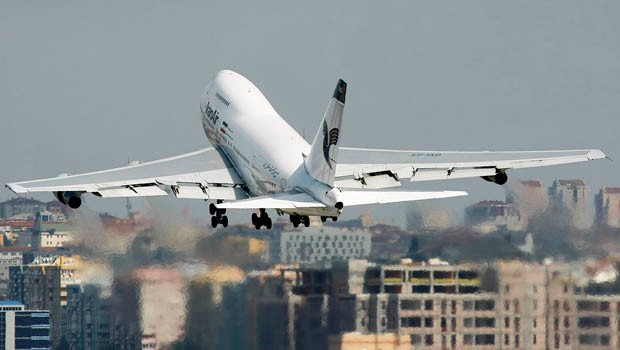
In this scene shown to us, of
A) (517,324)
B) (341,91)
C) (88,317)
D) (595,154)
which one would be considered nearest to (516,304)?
(517,324)

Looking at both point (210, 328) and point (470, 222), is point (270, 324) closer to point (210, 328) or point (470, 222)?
point (210, 328)

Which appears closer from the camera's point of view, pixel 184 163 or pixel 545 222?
pixel 545 222

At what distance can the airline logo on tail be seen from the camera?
87.4 metres

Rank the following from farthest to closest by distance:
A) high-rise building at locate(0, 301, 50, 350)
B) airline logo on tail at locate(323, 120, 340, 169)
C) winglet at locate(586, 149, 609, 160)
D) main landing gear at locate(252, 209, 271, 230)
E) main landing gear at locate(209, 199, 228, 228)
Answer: high-rise building at locate(0, 301, 50, 350), main landing gear at locate(209, 199, 228, 228), main landing gear at locate(252, 209, 271, 230), winglet at locate(586, 149, 609, 160), airline logo on tail at locate(323, 120, 340, 169)

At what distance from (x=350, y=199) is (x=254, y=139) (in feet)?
38.5

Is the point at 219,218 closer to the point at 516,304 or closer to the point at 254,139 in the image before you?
the point at 254,139

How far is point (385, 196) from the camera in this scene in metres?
86.5

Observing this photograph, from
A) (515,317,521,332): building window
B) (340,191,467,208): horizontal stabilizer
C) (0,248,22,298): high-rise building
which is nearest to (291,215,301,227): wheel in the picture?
(340,191,467,208): horizontal stabilizer

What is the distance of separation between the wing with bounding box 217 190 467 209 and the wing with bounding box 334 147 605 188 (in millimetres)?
8592

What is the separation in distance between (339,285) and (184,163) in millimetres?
10783

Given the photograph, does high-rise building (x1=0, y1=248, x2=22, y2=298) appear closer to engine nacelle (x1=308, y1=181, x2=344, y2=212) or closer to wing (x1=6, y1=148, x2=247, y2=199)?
wing (x1=6, y1=148, x2=247, y2=199)

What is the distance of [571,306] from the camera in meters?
91.0

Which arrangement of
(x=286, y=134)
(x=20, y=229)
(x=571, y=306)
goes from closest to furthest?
(x=571, y=306) → (x=286, y=134) → (x=20, y=229)

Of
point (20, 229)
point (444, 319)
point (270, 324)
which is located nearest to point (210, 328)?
point (270, 324)
